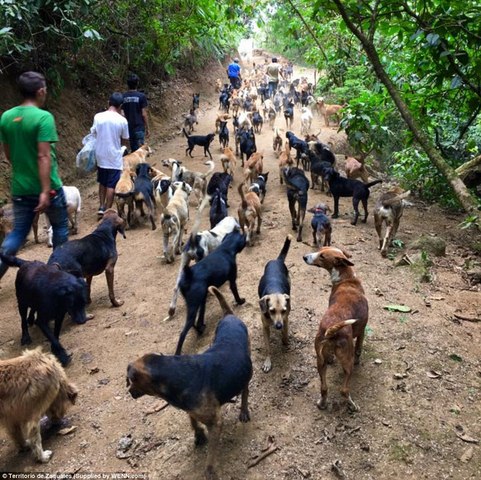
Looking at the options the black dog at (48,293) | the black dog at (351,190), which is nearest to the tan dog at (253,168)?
the black dog at (351,190)

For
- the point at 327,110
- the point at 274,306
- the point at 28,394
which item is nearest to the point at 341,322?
the point at 274,306

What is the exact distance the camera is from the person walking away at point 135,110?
380 inches

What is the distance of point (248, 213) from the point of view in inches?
295

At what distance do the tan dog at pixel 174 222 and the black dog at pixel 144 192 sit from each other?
38.2 inches

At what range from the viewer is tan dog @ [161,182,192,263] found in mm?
7012

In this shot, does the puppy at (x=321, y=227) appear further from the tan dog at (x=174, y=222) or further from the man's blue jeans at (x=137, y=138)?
the man's blue jeans at (x=137, y=138)

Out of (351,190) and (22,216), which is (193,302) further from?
(351,190)

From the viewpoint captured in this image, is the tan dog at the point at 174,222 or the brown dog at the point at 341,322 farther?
the tan dog at the point at 174,222

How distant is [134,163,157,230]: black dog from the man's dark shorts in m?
0.53

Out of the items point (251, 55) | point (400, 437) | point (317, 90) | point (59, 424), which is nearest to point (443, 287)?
point (400, 437)

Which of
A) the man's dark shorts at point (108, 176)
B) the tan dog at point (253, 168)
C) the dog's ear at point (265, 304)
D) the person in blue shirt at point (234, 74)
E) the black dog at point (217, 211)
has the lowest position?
the dog's ear at point (265, 304)

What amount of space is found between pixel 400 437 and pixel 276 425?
102 centimetres

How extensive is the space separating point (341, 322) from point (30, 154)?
353 centimetres

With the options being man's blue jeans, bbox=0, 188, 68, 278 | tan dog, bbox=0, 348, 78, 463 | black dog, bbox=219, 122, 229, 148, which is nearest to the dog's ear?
tan dog, bbox=0, 348, 78, 463
